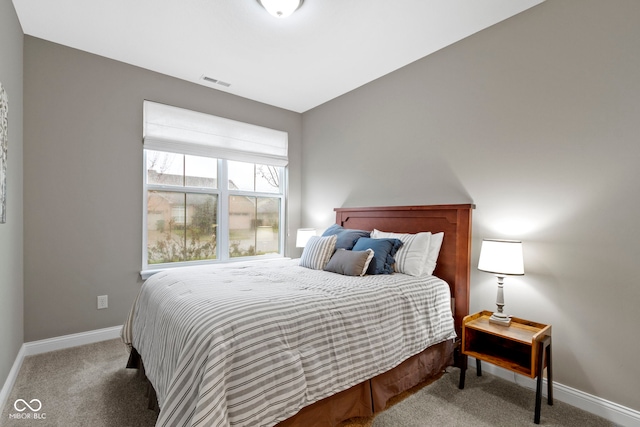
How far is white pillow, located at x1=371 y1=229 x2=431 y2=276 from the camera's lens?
2.51m

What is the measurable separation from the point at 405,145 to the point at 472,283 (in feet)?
4.68

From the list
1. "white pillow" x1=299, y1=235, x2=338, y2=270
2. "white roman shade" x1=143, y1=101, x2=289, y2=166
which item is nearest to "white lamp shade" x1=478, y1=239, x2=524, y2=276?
"white pillow" x1=299, y1=235, x2=338, y2=270

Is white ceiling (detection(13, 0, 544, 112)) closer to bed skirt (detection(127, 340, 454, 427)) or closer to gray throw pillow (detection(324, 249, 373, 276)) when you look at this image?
gray throw pillow (detection(324, 249, 373, 276))

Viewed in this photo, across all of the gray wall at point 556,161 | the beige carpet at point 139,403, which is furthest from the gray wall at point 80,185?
the gray wall at point 556,161

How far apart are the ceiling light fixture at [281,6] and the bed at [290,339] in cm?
190

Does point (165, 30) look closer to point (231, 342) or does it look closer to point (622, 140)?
point (231, 342)

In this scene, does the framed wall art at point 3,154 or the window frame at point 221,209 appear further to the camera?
the window frame at point 221,209

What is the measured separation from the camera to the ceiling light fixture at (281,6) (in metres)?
2.08

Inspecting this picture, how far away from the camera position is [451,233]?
103 inches

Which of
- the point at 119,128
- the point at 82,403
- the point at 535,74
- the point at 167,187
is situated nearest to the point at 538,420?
the point at 535,74

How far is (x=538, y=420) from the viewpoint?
1.79 meters

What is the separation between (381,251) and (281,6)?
6.42 ft

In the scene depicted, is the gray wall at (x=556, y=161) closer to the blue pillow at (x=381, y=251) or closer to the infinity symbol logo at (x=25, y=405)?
the blue pillow at (x=381, y=251)

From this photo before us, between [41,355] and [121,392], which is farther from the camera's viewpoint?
[41,355]
